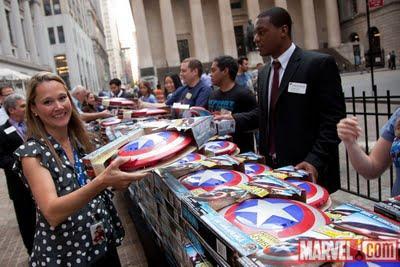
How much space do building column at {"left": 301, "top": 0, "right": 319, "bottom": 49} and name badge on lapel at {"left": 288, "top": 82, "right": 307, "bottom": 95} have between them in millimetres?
52162

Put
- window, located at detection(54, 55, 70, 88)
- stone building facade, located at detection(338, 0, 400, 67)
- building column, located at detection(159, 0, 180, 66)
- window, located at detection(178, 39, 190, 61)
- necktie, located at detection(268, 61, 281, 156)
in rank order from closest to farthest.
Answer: necktie, located at detection(268, 61, 281, 156), stone building facade, located at detection(338, 0, 400, 67), building column, located at detection(159, 0, 180, 66), window, located at detection(178, 39, 190, 61), window, located at detection(54, 55, 70, 88)

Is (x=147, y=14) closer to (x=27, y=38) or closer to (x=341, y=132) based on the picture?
(x=27, y=38)

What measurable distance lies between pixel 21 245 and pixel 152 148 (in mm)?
4988

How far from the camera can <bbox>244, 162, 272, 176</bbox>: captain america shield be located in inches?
88.1

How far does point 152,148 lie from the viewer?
1931 millimetres

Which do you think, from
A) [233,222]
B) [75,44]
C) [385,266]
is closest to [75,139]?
[233,222]

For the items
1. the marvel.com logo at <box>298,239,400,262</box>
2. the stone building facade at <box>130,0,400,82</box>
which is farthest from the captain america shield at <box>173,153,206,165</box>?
the stone building facade at <box>130,0,400,82</box>

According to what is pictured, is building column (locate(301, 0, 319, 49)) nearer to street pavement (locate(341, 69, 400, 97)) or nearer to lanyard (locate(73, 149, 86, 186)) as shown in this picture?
street pavement (locate(341, 69, 400, 97))

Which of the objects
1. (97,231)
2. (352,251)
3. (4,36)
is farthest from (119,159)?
(4,36)

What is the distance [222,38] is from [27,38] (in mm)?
24793

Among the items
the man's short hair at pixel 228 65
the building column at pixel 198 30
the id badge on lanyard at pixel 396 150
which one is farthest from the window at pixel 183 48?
the id badge on lanyard at pixel 396 150

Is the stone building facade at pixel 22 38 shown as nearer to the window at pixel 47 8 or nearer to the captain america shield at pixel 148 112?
the window at pixel 47 8

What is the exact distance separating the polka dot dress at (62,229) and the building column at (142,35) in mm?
45421

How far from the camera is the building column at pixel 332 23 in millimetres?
51906
